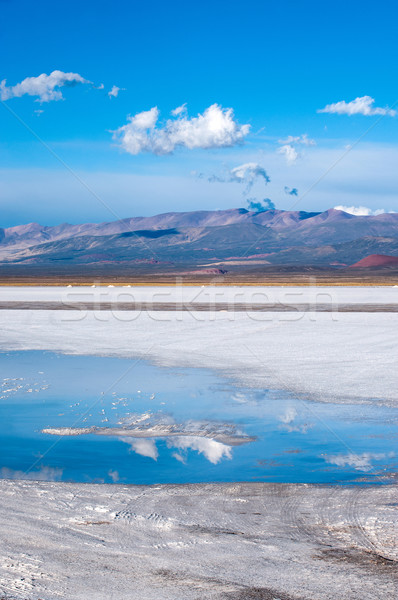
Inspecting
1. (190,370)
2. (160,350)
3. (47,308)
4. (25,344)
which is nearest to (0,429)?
(190,370)

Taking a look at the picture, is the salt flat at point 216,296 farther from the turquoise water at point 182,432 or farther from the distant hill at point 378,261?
the distant hill at point 378,261

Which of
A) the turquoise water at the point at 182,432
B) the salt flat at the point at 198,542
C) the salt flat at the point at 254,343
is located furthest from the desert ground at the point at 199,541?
the salt flat at the point at 254,343

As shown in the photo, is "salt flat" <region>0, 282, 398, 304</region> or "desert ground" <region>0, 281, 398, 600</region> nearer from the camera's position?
"desert ground" <region>0, 281, 398, 600</region>

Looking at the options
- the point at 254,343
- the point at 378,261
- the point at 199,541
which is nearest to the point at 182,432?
the point at 199,541

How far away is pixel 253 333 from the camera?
2211 centimetres

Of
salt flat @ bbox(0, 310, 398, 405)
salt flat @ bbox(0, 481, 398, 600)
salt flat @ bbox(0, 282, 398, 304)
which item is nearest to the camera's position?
salt flat @ bbox(0, 481, 398, 600)

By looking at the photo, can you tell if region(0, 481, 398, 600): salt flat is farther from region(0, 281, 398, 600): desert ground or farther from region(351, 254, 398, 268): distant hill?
region(351, 254, 398, 268): distant hill

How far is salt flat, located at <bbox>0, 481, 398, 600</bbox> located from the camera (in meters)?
4.66

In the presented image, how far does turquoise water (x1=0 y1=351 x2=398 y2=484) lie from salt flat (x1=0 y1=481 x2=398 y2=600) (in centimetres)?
63

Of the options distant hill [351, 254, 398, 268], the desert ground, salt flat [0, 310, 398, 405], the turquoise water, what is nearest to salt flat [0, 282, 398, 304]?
salt flat [0, 310, 398, 405]

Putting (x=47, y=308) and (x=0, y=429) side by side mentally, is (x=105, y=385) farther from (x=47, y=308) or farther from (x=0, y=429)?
(x=47, y=308)

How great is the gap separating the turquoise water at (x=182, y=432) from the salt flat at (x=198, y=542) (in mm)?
630

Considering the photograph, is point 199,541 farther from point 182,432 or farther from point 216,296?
point 216,296

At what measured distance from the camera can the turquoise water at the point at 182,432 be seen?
7492 mm
